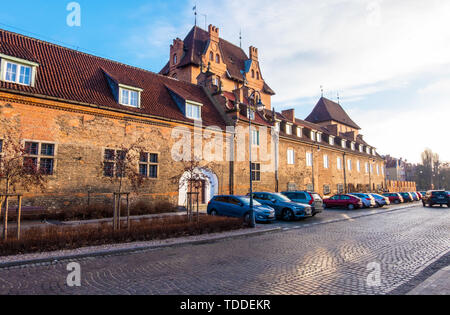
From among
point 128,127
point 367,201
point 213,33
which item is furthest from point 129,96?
point 213,33

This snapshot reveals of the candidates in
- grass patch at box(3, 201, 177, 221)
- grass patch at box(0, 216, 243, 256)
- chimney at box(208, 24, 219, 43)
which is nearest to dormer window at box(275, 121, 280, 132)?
grass patch at box(3, 201, 177, 221)

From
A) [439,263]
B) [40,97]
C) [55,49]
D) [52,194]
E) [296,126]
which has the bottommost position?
[439,263]

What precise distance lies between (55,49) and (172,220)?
53.3 ft

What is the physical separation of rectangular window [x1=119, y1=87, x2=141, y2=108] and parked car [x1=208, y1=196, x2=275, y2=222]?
9350mm

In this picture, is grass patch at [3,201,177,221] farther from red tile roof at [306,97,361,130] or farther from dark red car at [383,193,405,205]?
red tile roof at [306,97,361,130]

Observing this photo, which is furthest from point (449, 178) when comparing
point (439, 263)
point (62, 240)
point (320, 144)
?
point (62, 240)

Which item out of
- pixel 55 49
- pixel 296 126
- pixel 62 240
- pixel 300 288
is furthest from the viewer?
pixel 296 126

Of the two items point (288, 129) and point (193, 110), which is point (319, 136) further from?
point (193, 110)

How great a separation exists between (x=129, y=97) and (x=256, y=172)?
13656 millimetres

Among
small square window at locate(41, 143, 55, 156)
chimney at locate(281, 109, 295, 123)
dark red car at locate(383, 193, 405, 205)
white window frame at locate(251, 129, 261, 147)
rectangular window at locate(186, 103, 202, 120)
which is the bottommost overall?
dark red car at locate(383, 193, 405, 205)

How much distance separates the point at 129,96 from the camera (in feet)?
66.2

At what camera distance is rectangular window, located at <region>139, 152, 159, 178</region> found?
774 inches

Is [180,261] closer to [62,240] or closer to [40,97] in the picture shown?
[62,240]
